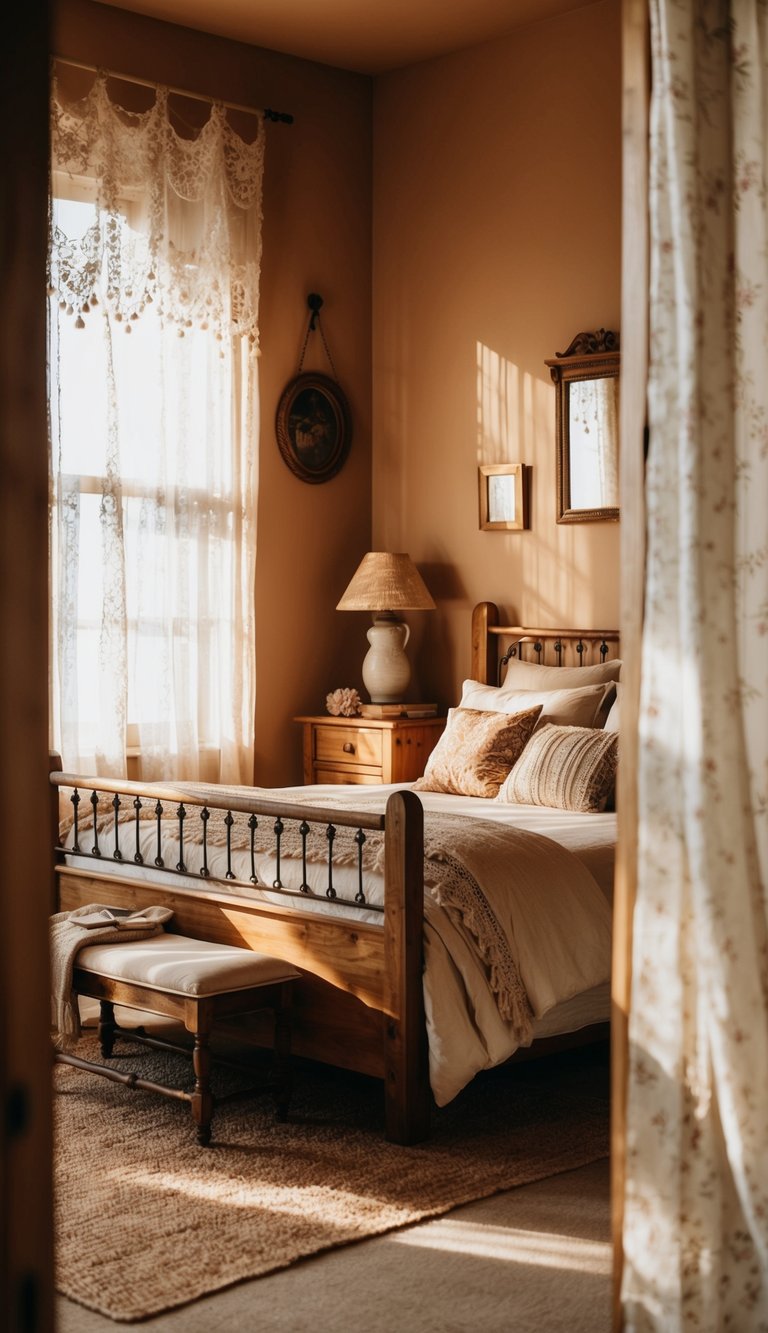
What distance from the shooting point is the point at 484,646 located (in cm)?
600

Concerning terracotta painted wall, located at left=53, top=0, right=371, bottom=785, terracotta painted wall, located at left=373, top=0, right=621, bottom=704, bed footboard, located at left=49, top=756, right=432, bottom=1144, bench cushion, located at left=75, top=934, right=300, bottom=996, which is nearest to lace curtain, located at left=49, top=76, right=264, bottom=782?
terracotta painted wall, located at left=53, top=0, right=371, bottom=785

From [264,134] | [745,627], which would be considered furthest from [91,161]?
[745,627]

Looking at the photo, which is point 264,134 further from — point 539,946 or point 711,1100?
point 711,1100

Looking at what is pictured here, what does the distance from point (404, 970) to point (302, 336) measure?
3528 mm

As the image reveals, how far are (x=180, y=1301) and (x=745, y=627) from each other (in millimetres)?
1618

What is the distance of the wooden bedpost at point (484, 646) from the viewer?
5.99m

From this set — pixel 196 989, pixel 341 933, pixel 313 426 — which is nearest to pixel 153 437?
pixel 313 426

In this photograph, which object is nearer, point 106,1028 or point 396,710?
point 106,1028

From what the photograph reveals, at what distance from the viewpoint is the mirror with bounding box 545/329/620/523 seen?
559 centimetres

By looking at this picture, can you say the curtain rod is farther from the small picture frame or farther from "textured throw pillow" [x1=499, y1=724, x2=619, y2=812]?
"textured throw pillow" [x1=499, y1=724, x2=619, y2=812]

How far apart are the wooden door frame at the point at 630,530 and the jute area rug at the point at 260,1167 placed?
1034 mm

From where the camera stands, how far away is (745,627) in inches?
89.1

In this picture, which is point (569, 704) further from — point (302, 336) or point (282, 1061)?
point (302, 336)

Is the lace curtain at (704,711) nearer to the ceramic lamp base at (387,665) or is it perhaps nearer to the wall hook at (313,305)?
the ceramic lamp base at (387,665)
